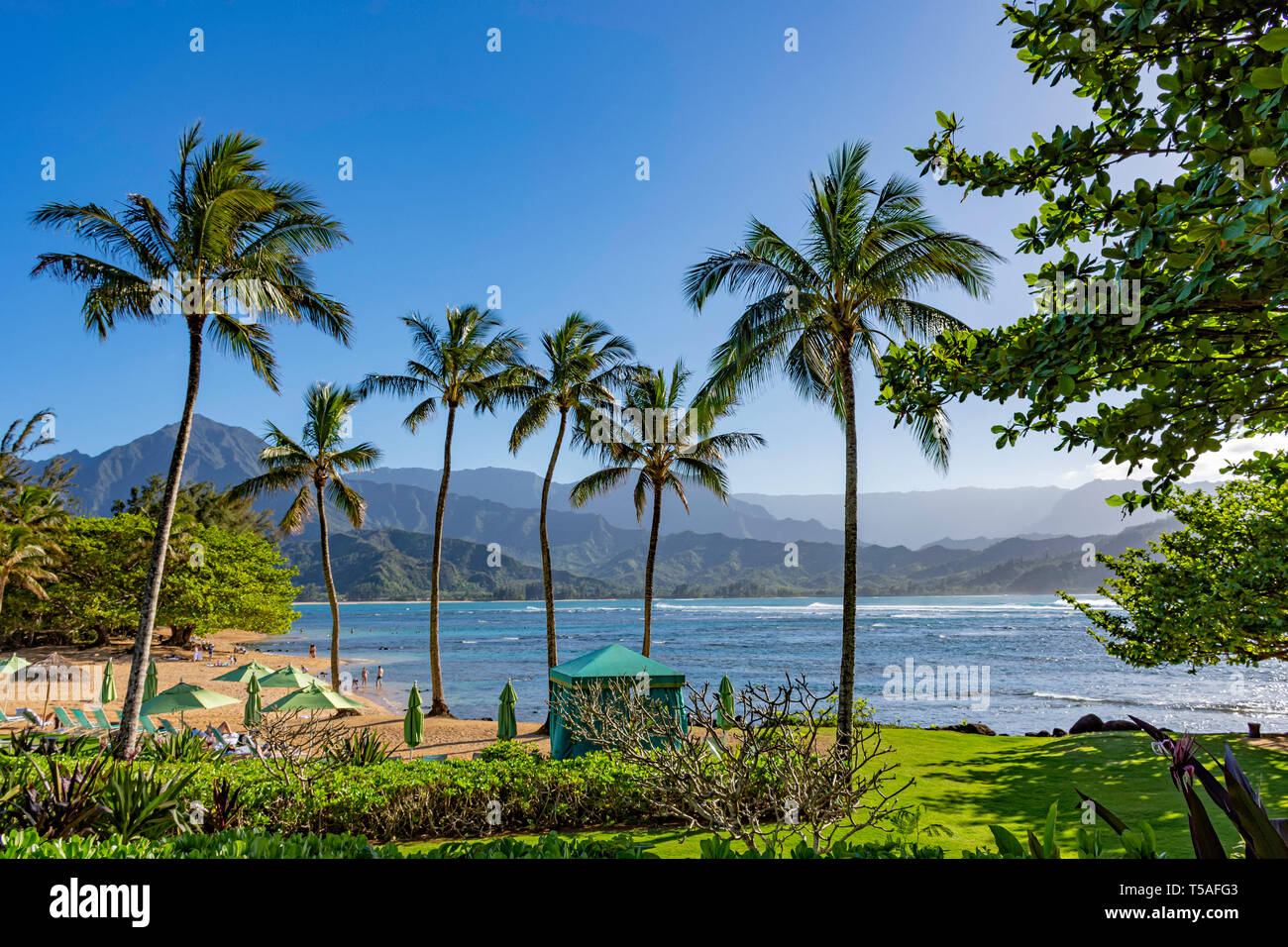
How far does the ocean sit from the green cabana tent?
478cm

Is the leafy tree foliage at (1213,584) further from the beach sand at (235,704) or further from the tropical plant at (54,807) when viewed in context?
the tropical plant at (54,807)

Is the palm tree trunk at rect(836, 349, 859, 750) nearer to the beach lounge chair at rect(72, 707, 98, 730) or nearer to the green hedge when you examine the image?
the green hedge

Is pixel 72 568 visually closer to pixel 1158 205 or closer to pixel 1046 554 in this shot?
pixel 1158 205

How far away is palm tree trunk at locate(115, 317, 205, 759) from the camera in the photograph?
10.9m

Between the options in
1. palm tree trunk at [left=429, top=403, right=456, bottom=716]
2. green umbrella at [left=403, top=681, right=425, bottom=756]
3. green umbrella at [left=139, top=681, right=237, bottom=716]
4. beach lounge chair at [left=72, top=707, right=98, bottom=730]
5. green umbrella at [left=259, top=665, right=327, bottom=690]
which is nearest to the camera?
green umbrella at [left=139, top=681, right=237, bottom=716]

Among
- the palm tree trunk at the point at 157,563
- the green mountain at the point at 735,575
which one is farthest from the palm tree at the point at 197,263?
the green mountain at the point at 735,575

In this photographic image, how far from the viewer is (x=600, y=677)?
42.1 feet

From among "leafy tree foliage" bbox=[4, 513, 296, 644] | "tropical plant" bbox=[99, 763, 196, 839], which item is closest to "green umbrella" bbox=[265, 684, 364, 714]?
"tropical plant" bbox=[99, 763, 196, 839]

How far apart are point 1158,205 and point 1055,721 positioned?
28813 mm

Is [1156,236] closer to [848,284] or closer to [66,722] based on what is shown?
[848,284]

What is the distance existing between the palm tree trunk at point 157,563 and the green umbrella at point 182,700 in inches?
76.9

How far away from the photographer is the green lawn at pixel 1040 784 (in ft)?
26.1

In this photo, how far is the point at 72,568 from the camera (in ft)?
115
